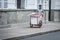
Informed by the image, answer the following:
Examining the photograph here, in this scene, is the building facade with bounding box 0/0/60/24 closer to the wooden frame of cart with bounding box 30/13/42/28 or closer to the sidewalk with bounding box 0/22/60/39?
the sidewalk with bounding box 0/22/60/39

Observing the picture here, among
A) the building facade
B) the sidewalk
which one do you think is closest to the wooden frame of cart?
the sidewalk

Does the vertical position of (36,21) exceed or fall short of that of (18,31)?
it exceeds it

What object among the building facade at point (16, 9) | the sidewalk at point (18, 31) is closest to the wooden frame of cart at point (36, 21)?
the sidewalk at point (18, 31)

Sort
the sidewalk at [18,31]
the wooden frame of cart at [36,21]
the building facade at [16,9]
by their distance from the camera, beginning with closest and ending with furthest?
the sidewalk at [18,31]
the wooden frame of cart at [36,21]
the building facade at [16,9]

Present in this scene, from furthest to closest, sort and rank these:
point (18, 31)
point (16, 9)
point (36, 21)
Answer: point (16, 9) < point (36, 21) < point (18, 31)

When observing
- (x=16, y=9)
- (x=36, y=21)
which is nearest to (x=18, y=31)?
(x=36, y=21)

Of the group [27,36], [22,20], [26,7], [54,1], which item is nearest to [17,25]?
[22,20]

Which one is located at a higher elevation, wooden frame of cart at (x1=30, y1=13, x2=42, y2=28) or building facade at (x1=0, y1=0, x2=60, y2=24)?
building facade at (x1=0, y1=0, x2=60, y2=24)

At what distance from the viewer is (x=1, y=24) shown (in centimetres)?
1930

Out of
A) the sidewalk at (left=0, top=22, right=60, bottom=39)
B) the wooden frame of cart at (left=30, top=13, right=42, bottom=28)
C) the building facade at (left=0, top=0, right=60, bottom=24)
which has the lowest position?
the sidewalk at (left=0, top=22, right=60, bottom=39)

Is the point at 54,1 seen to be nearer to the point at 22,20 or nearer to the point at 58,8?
the point at 58,8

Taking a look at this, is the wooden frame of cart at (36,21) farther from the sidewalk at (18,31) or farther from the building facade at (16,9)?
the building facade at (16,9)

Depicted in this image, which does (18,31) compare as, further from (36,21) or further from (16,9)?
(16,9)

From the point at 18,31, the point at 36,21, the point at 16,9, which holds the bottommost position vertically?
the point at 18,31
